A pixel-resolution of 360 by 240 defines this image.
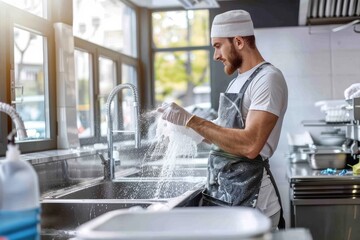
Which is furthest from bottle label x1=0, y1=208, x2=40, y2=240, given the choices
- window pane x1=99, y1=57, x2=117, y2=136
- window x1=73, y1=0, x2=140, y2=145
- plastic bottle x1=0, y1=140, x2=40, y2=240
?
window pane x1=99, y1=57, x2=117, y2=136

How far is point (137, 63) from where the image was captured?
567 cm

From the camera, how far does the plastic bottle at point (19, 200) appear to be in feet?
3.83

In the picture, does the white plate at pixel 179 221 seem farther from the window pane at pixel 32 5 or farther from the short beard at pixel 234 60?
the window pane at pixel 32 5

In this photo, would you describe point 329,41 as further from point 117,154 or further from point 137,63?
point 117,154

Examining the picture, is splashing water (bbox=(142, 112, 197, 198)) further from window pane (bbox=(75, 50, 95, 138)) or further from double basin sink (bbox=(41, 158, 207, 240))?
window pane (bbox=(75, 50, 95, 138))

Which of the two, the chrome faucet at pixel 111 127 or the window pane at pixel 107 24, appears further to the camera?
the window pane at pixel 107 24

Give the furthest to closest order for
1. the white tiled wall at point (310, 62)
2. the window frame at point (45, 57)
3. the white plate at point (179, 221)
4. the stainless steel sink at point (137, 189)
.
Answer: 1. the white tiled wall at point (310, 62)
2. the window frame at point (45, 57)
3. the stainless steel sink at point (137, 189)
4. the white plate at point (179, 221)

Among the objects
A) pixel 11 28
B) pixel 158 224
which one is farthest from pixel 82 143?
pixel 158 224

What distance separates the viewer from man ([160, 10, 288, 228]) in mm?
2021

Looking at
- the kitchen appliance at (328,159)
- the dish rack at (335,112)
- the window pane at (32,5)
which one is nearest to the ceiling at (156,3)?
the dish rack at (335,112)

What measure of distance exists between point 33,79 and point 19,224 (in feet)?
7.88

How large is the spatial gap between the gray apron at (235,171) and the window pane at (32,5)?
147 cm

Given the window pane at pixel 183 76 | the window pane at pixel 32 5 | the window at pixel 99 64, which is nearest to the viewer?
the window pane at pixel 32 5

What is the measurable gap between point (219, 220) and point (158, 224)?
0.43 ft
